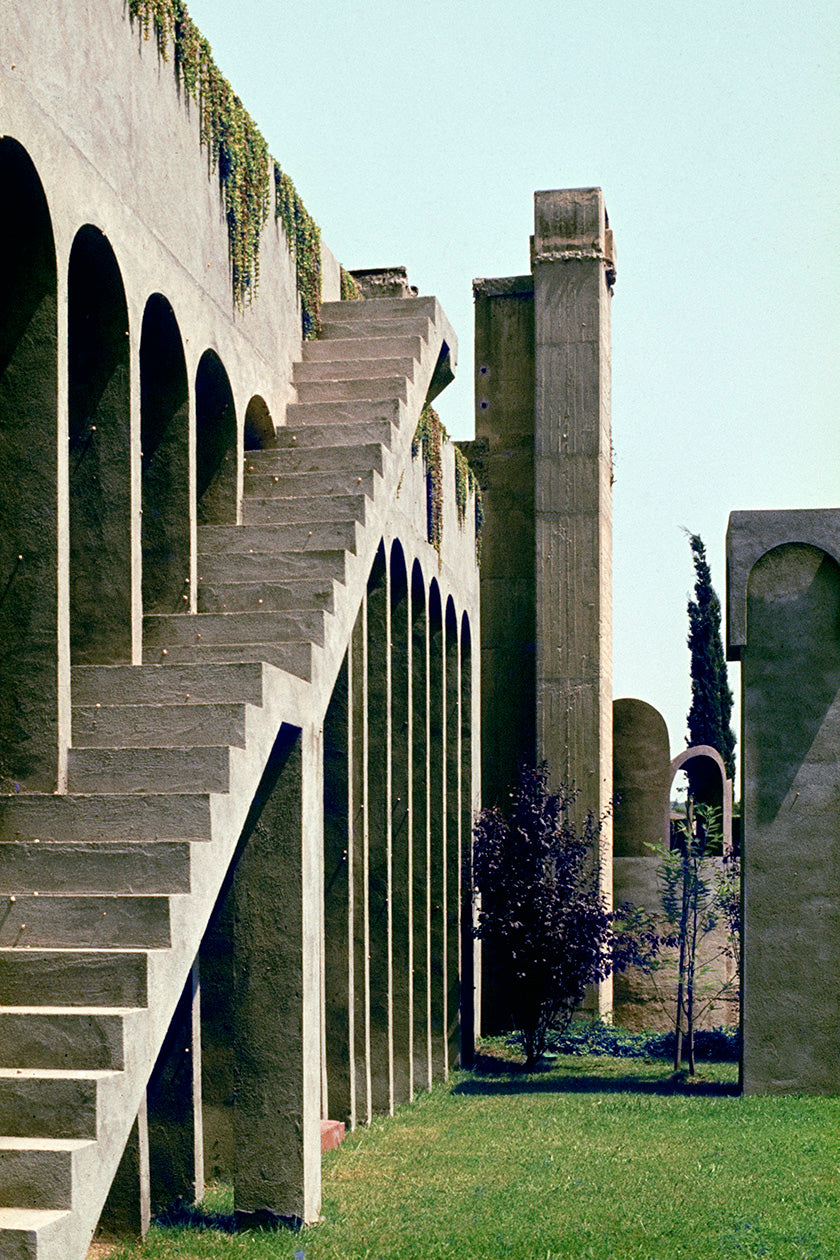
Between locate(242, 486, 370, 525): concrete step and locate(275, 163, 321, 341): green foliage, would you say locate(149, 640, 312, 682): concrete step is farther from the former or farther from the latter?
locate(275, 163, 321, 341): green foliage

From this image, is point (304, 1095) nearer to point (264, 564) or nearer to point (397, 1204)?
point (397, 1204)

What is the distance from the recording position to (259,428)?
12.4m

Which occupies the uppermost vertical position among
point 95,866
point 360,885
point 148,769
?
point 148,769

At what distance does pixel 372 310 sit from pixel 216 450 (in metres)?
3.38

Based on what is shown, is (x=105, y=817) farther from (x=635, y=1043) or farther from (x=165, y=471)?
(x=635, y=1043)

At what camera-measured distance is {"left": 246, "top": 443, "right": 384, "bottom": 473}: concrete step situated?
11.5 m

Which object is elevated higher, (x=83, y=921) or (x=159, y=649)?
(x=159, y=649)

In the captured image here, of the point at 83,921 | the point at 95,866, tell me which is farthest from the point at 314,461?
the point at 83,921

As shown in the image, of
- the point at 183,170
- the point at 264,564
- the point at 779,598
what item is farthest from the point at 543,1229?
the point at 779,598

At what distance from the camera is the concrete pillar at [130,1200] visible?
9.03 m

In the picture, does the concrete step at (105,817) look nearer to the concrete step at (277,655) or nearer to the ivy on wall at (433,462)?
the concrete step at (277,655)

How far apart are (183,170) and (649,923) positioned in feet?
39.7

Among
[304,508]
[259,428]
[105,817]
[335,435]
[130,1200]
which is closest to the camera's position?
[105,817]

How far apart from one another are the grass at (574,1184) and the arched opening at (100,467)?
11.0 feet
